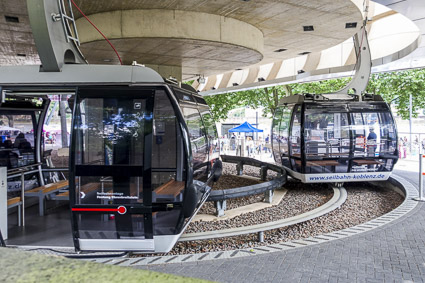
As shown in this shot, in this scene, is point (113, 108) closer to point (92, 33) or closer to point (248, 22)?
point (92, 33)

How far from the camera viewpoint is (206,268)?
5.52 meters

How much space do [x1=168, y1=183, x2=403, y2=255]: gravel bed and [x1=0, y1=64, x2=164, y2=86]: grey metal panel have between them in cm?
349

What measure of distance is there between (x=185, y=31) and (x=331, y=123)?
19.1ft

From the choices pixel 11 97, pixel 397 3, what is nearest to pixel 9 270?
pixel 11 97

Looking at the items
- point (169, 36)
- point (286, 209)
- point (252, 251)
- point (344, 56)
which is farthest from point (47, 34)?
point (344, 56)

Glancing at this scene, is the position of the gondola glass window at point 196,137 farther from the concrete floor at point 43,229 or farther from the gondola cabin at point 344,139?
the gondola cabin at point 344,139

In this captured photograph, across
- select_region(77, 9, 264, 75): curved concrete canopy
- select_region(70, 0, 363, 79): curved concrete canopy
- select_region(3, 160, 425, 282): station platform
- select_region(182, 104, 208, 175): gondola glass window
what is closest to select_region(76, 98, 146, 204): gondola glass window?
select_region(182, 104, 208, 175): gondola glass window

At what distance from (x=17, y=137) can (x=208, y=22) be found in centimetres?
706

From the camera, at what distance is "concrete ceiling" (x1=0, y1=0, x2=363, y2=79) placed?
38.0 feet

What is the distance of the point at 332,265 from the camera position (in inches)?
219

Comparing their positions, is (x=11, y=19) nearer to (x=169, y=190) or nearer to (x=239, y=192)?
(x=239, y=192)

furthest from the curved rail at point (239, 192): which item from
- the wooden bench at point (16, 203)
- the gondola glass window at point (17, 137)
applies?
the gondola glass window at point (17, 137)

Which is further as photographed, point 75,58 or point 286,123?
point 286,123

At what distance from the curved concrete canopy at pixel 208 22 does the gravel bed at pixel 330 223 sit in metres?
6.16
